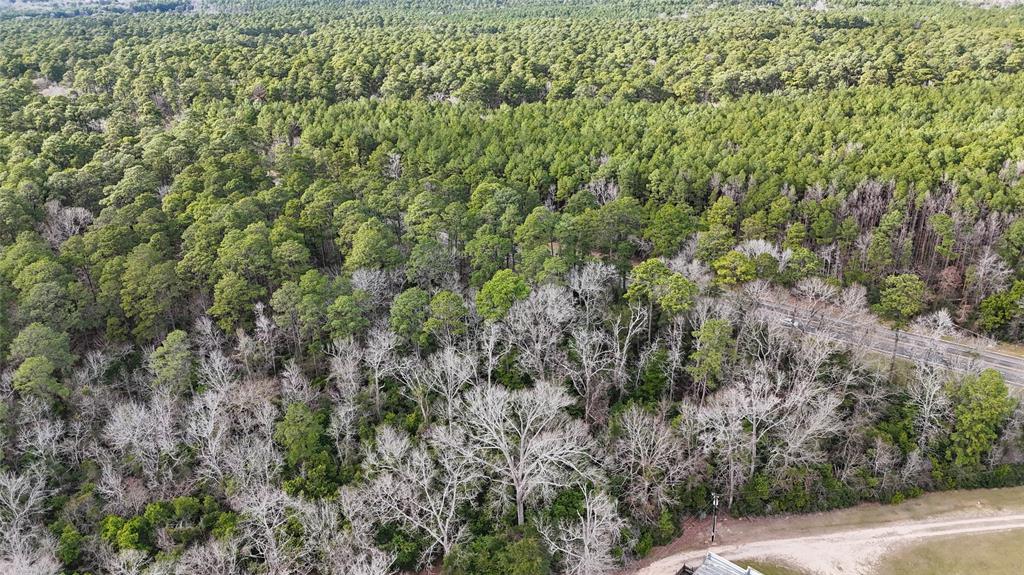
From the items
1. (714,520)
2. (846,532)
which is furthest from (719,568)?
(846,532)

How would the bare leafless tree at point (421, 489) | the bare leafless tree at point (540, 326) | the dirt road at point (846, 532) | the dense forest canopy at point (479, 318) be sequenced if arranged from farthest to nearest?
the bare leafless tree at point (540, 326), the dirt road at point (846, 532), the dense forest canopy at point (479, 318), the bare leafless tree at point (421, 489)

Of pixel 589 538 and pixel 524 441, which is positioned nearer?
pixel 589 538

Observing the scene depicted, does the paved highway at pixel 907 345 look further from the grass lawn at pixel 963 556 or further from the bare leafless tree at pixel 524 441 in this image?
the bare leafless tree at pixel 524 441

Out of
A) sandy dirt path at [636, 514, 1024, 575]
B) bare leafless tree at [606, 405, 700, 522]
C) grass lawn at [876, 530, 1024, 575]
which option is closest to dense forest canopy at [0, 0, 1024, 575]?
bare leafless tree at [606, 405, 700, 522]

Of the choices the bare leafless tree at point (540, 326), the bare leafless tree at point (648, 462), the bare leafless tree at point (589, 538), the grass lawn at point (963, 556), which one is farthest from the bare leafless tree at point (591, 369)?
the grass lawn at point (963, 556)

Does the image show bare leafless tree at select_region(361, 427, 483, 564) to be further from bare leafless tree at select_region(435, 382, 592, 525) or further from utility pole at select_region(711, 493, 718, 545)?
utility pole at select_region(711, 493, 718, 545)

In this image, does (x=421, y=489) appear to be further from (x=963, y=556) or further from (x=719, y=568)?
(x=963, y=556)
